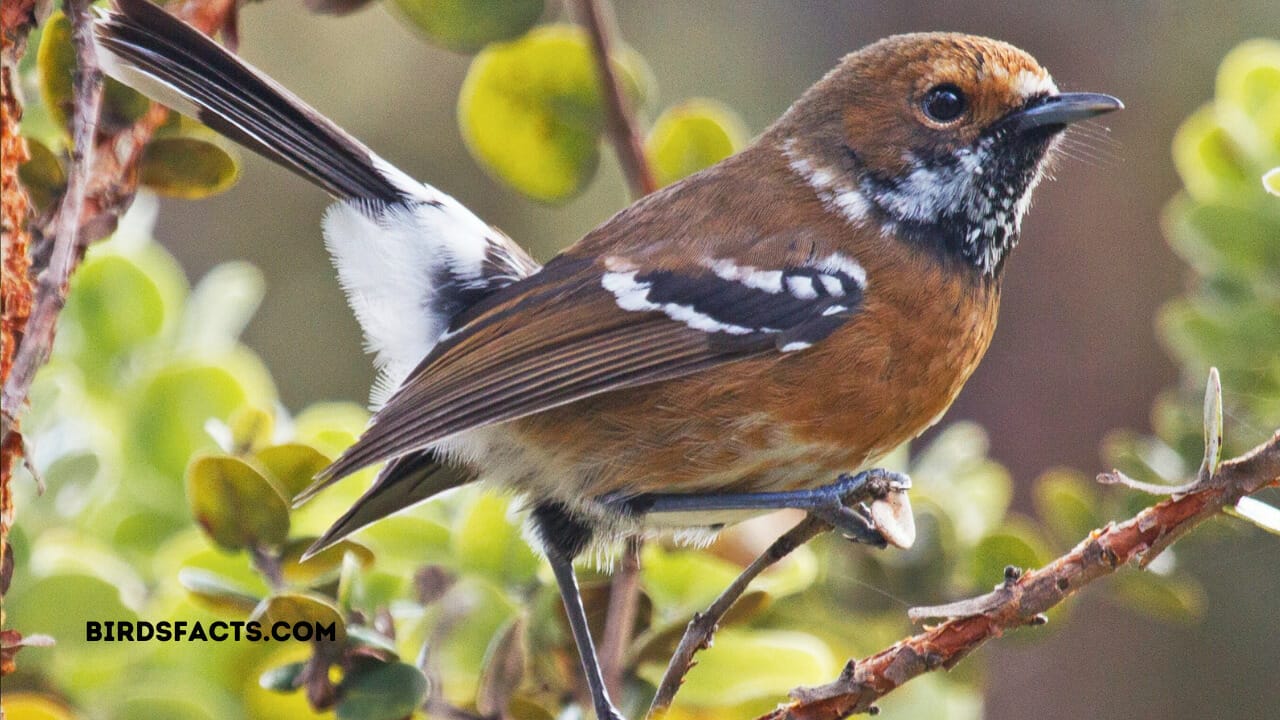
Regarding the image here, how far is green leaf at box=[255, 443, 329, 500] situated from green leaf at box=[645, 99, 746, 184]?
3.23ft

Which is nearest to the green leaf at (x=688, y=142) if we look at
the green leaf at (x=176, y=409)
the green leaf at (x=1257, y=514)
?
the green leaf at (x=176, y=409)

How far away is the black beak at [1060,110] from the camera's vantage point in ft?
7.61

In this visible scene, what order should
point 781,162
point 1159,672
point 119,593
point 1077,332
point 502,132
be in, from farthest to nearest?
point 1077,332 < point 1159,672 < point 781,162 < point 502,132 < point 119,593

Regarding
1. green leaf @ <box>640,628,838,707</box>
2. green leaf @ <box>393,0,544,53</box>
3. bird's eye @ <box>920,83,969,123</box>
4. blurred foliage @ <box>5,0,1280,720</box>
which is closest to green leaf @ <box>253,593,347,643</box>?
blurred foliage @ <box>5,0,1280,720</box>

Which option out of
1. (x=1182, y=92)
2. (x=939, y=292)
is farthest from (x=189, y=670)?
(x=1182, y=92)

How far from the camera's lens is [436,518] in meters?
2.30

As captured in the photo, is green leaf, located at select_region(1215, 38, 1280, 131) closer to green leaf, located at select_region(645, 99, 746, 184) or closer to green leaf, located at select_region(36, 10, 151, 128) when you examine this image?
green leaf, located at select_region(645, 99, 746, 184)

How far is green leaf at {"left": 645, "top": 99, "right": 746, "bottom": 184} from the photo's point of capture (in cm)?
253

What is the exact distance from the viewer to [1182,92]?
5.17 metres

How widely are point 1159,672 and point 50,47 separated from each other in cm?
465

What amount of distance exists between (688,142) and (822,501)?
887mm

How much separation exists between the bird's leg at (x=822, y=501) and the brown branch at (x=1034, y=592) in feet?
0.92

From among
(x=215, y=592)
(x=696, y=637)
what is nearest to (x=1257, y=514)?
(x=696, y=637)

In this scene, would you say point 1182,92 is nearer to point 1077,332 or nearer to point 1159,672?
point 1077,332
